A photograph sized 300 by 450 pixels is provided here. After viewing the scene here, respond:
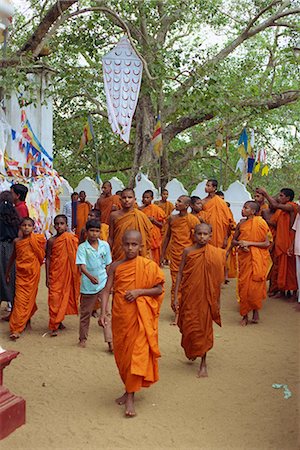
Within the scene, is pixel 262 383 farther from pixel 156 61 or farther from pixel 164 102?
pixel 164 102

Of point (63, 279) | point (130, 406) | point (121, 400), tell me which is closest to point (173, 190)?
point (63, 279)

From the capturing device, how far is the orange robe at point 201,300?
5.39m

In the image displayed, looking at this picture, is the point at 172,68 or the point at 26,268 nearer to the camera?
the point at 26,268

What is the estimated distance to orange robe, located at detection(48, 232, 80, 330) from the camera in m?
6.81

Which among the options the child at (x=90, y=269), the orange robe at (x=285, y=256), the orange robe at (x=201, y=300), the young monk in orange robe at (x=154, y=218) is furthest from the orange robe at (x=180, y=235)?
the orange robe at (x=201, y=300)

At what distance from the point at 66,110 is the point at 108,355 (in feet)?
37.9

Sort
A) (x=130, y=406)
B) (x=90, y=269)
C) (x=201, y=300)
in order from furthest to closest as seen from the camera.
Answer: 1. (x=90, y=269)
2. (x=201, y=300)
3. (x=130, y=406)

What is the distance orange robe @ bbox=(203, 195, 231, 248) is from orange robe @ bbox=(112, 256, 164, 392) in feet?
14.6

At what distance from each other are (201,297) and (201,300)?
0.09 feet

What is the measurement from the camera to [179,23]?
14695mm

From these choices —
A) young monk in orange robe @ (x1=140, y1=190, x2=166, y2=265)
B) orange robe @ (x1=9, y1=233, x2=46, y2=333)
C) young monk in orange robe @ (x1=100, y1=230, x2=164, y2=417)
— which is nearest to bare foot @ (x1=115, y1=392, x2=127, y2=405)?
young monk in orange robe @ (x1=100, y1=230, x2=164, y2=417)

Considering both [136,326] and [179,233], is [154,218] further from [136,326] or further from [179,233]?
[136,326]

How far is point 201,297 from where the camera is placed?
214 inches

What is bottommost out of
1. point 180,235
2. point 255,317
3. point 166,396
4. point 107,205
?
point 166,396
